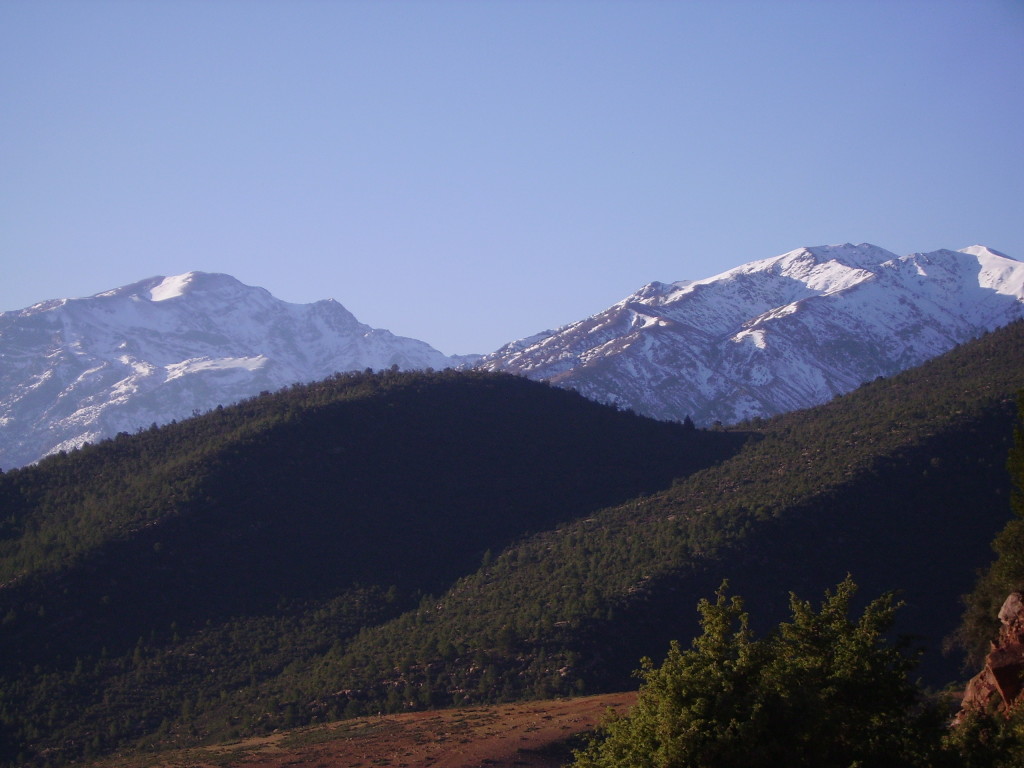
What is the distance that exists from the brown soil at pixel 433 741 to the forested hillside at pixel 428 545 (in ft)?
17.0

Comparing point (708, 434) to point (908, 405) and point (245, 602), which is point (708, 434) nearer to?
point (908, 405)

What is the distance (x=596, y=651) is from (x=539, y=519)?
28366mm

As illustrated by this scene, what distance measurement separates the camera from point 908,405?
105562mm

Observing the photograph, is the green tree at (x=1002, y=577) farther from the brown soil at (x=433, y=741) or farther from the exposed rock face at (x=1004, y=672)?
the brown soil at (x=433, y=741)

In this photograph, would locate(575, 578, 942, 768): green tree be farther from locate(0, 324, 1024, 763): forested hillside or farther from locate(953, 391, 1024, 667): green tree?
locate(0, 324, 1024, 763): forested hillside

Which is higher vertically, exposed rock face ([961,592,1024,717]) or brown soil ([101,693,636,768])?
exposed rock face ([961,592,1024,717])

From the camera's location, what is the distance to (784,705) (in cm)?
2298

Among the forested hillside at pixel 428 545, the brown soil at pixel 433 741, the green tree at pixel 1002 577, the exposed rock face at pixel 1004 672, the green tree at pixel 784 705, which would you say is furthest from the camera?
the forested hillside at pixel 428 545

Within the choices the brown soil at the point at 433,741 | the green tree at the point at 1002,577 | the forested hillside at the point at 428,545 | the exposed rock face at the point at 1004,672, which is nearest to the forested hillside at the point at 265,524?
the forested hillside at the point at 428,545

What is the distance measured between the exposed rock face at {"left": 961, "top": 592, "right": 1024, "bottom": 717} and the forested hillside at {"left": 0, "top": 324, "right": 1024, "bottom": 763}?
112 ft

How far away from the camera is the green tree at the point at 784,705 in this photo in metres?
22.8

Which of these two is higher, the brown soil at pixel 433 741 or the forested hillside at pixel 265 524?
the forested hillside at pixel 265 524

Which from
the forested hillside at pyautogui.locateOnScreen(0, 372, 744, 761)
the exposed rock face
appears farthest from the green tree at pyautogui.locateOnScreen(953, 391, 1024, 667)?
the forested hillside at pyautogui.locateOnScreen(0, 372, 744, 761)

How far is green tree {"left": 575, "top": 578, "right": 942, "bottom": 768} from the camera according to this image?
22766 millimetres
